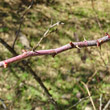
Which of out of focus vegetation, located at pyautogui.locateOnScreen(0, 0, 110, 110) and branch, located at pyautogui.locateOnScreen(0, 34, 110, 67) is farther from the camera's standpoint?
out of focus vegetation, located at pyautogui.locateOnScreen(0, 0, 110, 110)

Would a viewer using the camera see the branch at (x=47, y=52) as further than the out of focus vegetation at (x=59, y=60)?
No

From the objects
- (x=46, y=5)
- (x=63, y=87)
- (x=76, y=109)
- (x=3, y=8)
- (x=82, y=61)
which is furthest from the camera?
(x=46, y=5)

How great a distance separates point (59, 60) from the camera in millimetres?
3434

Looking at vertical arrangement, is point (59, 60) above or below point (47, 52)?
below

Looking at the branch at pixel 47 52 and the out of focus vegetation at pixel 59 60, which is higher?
the branch at pixel 47 52

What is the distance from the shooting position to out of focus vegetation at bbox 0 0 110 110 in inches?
120

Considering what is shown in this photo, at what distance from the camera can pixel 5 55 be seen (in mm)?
3277

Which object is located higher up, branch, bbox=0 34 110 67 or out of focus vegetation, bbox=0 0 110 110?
branch, bbox=0 34 110 67

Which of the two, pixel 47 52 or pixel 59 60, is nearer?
pixel 47 52

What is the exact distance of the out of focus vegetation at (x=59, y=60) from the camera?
3037mm

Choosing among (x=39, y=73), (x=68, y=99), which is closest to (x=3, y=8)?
(x=39, y=73)

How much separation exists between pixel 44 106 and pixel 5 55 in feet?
4.39

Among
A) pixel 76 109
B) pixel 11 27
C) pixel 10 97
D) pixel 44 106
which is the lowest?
pixel 76 109

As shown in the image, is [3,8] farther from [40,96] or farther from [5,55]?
[40,96]
